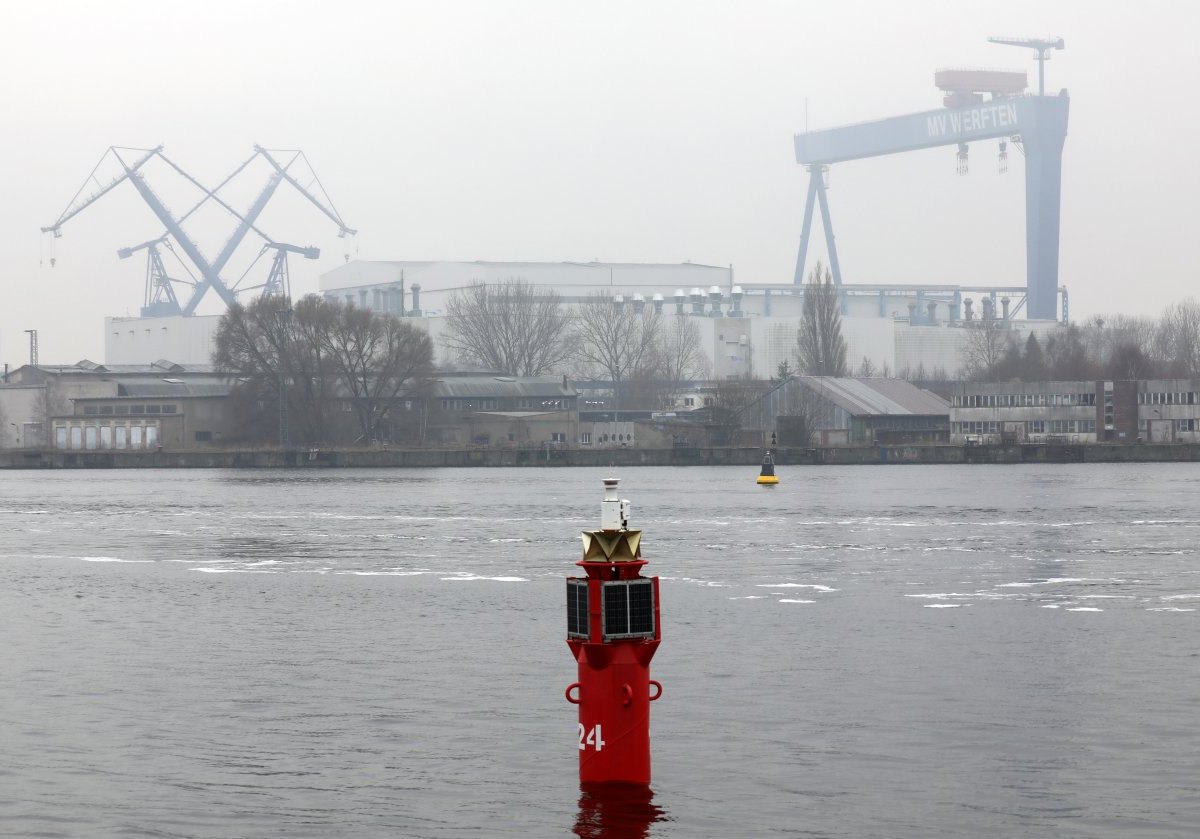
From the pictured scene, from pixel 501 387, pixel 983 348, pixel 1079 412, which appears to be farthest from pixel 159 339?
pixel 1079 412

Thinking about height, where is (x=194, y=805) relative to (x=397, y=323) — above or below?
below

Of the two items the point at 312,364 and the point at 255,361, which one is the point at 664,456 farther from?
the point at 255,361

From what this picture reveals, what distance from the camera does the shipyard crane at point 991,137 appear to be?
154875 mm

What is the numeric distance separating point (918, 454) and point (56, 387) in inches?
1982

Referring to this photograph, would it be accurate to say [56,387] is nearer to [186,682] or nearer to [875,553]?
[875,553]

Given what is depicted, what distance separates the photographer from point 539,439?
102188mm

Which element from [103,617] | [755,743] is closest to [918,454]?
[103,617]

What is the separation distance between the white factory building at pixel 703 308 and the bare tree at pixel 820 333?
25.9 m

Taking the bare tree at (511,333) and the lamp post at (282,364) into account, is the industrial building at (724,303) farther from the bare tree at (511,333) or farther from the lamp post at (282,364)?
the lamp post at (282,364)

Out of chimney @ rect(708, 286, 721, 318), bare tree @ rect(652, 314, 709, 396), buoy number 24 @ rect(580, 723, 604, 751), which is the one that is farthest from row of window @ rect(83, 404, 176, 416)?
buoy number 24 @ rect(580, 723, 604, 751)

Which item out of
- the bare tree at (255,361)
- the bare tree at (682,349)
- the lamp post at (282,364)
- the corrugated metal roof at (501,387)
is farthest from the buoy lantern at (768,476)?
the bare tree at (682,349)

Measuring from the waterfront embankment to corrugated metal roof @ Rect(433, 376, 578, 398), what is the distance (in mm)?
10437

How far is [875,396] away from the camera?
9831cm

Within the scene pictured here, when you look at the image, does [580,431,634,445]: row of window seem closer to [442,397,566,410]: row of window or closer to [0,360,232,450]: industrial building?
[442,397,566,410]: row of window
